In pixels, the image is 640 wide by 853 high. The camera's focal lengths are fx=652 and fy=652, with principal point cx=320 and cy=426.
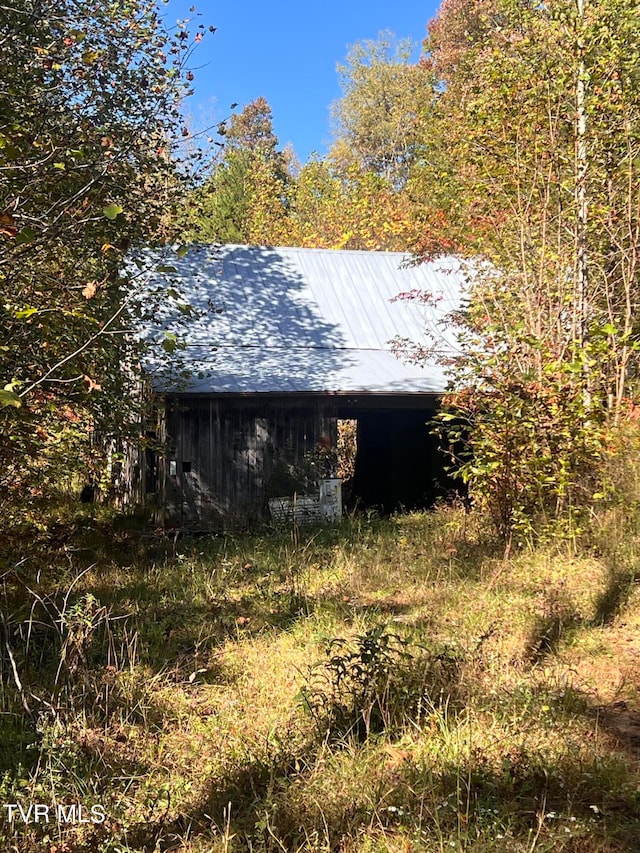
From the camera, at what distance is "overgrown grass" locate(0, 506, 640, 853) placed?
3213 mm

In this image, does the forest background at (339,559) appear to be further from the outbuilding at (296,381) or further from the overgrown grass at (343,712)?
the outbuilding at (296,381)

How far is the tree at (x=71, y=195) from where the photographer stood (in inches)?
191

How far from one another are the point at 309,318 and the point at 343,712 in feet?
37.8

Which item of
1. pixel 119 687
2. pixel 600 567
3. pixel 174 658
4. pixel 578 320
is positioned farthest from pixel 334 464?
pixel 119 687

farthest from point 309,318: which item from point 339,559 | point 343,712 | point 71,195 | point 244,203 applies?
point 244,203

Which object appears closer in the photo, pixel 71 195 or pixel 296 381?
pixel 71 195

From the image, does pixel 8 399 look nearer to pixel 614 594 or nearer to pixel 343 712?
pixel 343 712

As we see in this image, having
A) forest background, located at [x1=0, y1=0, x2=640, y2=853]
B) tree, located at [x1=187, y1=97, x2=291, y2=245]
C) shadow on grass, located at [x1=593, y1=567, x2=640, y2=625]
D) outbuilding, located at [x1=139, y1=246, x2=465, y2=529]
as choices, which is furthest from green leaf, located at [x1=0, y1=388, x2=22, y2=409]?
tree, located at [x1=187, y1=97, x2=291, y2=245]

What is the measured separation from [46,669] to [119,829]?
221 centimetres

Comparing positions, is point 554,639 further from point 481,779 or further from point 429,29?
point 429,29

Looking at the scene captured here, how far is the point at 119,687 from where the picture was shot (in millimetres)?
4574

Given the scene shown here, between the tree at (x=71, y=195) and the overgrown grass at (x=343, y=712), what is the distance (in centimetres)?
158

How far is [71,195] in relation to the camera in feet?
19.0

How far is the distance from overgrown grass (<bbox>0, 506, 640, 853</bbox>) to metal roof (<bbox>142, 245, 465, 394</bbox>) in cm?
563
